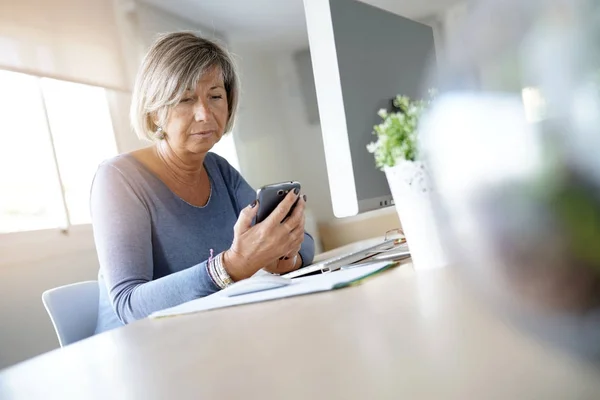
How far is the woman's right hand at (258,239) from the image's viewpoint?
0.98 meters

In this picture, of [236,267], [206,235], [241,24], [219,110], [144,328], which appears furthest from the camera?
[241,24]

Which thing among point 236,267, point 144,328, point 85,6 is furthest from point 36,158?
point 144,328

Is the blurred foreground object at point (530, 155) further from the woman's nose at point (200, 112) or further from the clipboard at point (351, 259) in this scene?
the woman's nose at point (200, 112)

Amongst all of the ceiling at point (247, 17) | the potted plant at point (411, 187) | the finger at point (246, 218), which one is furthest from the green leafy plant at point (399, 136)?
the ceiling at point (247, 17)

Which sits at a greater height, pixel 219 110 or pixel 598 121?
pixel 219 110

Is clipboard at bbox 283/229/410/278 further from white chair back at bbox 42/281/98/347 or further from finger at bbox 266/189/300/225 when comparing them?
white chair back at bbox 42/281/98/347

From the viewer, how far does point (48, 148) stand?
8.89ft

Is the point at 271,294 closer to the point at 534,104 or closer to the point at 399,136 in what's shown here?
the point at 399,136

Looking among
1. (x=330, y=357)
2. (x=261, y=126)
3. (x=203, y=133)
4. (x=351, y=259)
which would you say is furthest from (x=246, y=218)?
(x=261, y=126)

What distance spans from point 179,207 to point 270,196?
0.46m

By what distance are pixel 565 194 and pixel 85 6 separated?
3201 mm

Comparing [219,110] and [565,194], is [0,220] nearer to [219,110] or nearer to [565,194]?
[219,110]

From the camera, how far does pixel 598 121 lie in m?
0.19

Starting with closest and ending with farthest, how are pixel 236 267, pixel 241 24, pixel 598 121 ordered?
1. pixel 598 121
2. pixel 236 267
3. pixel 241 24
